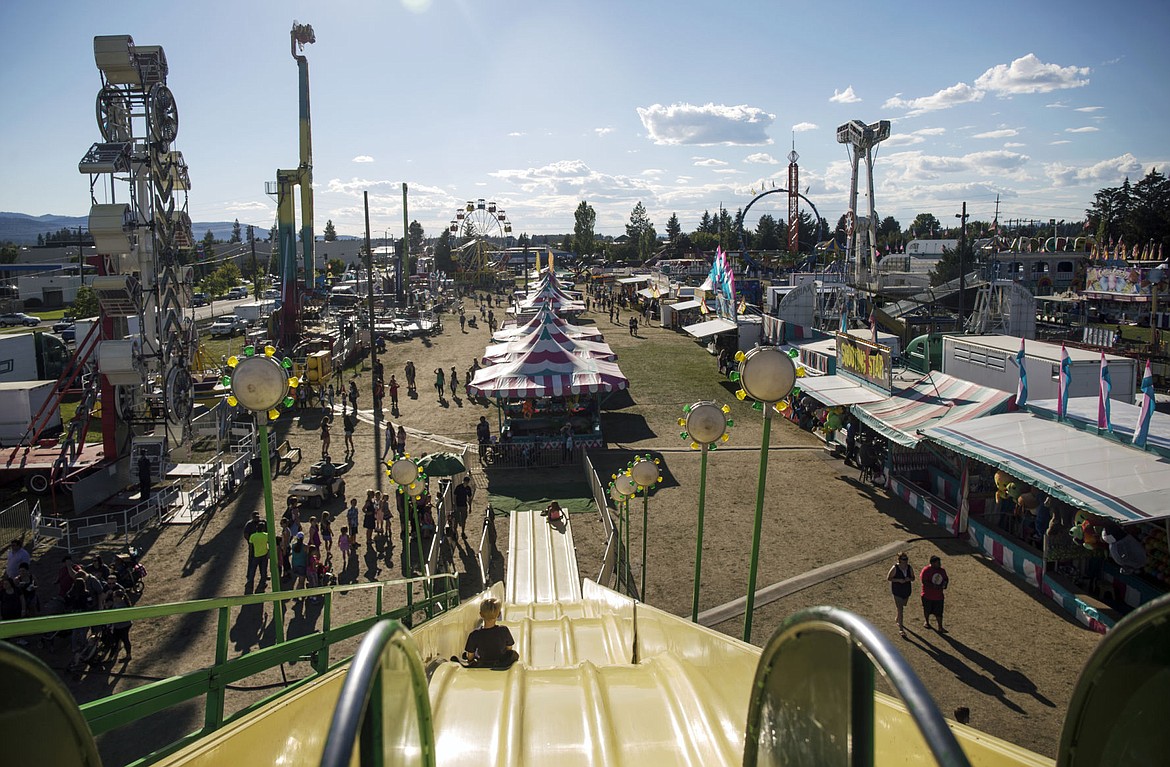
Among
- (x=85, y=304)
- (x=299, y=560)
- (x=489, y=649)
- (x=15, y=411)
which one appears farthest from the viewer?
(x=85, y=304)

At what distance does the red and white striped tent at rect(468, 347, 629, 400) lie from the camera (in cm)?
2195

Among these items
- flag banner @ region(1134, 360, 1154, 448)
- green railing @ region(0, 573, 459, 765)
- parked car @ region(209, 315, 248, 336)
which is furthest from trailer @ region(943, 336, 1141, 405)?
parked car @ region(209, 315, 248, 336)

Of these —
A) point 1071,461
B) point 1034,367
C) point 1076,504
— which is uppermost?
point 1034,367

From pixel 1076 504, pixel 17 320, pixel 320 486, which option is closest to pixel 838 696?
pixel 1076 504

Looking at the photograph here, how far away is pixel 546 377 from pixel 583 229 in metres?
117

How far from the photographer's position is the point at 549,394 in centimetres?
2178

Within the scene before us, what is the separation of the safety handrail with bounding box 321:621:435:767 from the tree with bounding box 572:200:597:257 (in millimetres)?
130746

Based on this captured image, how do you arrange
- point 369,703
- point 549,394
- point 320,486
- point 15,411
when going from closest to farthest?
1. point 369,703
2. point 320,486
3. point 15,411
4. point 549,394

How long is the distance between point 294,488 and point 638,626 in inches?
481

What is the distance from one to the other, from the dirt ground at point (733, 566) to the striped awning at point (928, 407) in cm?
187

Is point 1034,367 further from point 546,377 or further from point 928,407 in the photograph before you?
point 546,377

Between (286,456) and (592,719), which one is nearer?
(592,719)

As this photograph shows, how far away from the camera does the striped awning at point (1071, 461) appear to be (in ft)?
33.9

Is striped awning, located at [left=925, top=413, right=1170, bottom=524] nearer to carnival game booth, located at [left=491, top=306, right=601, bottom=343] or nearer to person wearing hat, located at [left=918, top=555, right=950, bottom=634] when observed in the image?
person wearing hat, located at [left=918, top=555, right=950, bottom=634]
